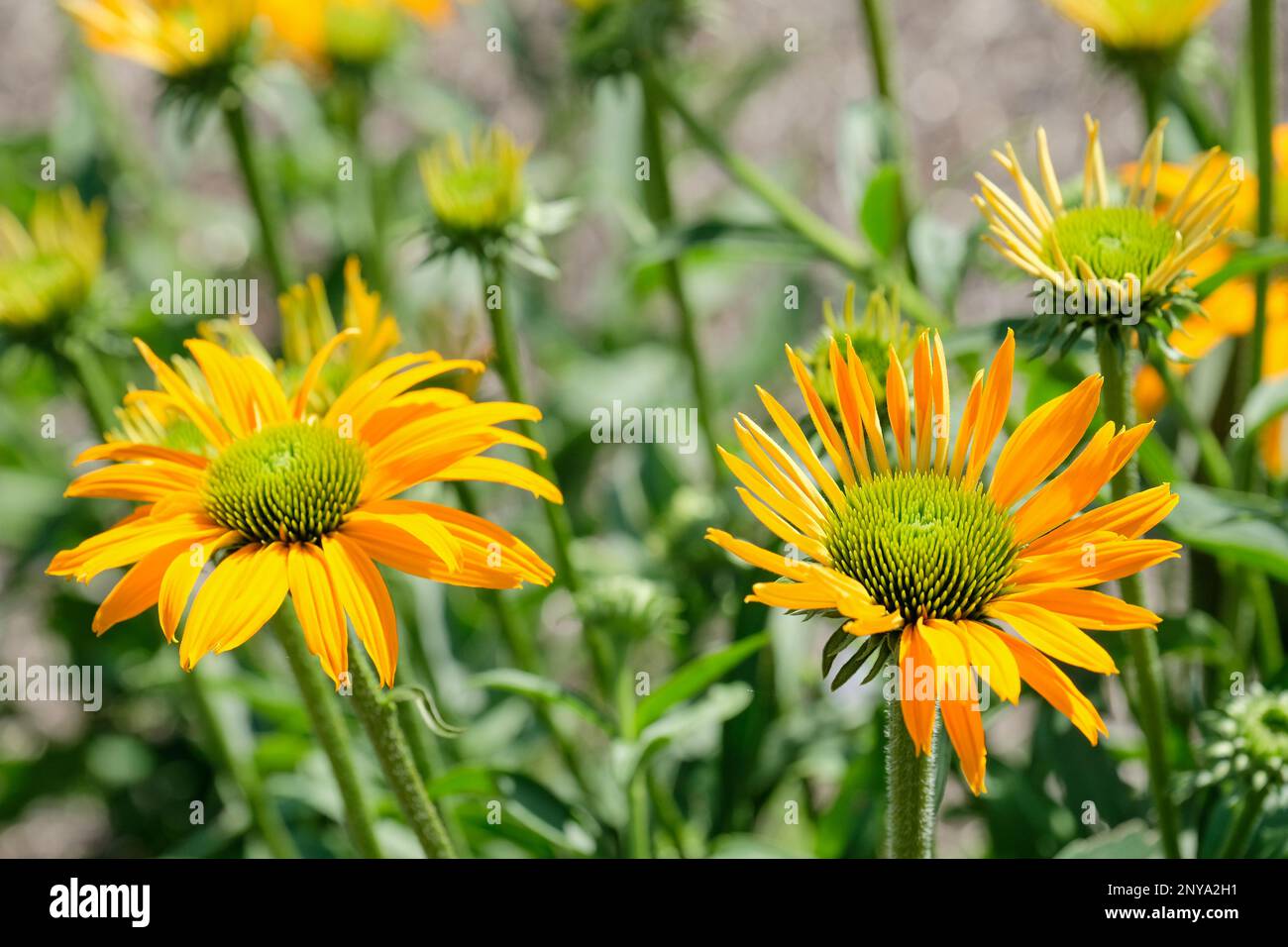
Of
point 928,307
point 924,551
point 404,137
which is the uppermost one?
point 404,137

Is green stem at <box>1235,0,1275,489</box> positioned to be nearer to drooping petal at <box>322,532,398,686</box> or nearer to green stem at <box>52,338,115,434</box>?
drooping petal at <box>322,532,398,686</box>

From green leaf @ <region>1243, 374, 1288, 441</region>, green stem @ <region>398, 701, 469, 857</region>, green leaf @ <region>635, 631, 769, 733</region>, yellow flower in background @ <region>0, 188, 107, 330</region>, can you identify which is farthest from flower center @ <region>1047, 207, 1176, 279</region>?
yellow flower in background @ <region>0, 188, 107, 330</region>

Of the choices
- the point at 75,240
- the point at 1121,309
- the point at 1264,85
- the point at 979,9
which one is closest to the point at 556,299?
the point at 979,9

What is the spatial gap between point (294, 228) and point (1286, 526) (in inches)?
98.0

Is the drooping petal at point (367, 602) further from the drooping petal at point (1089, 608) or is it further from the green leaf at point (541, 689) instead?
the drooping petal at point (1089, 608)

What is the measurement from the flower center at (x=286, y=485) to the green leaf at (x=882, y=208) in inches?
29.0

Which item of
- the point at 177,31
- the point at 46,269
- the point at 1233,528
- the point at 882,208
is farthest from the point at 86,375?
the point at 1233,528

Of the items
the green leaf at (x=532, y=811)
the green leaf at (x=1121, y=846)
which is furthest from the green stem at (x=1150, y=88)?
the green leaf at (x=532, y=811)

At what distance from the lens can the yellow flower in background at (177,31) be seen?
5.78ft

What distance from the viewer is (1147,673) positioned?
115 centimetres

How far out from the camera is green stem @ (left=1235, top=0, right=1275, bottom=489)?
1.41 metres

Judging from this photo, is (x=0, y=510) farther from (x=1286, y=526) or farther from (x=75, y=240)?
(x=1286, y=526)

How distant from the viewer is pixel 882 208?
62.1 inches

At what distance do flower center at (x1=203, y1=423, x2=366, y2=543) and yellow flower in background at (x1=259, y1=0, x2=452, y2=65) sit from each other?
1233 mm
